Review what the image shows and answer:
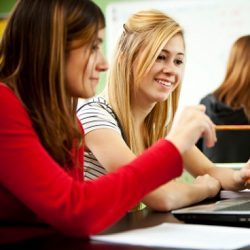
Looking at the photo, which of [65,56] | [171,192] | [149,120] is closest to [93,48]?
[65,56]

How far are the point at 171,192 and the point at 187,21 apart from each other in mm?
2338

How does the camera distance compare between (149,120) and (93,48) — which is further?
(149,120)

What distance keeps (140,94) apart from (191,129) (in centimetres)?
65

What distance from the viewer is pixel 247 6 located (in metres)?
3.30

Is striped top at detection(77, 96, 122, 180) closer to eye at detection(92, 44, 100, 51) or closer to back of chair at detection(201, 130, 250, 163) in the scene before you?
eye at detection(92, 44, 100, 51)

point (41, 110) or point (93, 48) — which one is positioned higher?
point (93, 48)

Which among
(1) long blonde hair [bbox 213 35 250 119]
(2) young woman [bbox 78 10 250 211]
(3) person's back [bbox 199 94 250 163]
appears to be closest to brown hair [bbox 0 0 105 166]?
(2) young woman [bbox 78 10 250 211]

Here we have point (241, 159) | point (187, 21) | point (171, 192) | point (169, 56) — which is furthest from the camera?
point (187, 21)

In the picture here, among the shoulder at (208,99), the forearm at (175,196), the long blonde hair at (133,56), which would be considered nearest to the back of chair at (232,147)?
the shoulder at (208,99)

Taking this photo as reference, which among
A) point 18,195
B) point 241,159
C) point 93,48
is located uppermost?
A: point 93,48

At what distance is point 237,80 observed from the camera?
324 cm

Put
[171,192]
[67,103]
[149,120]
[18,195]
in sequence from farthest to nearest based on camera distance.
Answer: [149,120], [171,192], [67,103], [18,195]

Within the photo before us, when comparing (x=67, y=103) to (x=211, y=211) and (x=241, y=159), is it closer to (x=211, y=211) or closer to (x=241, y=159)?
(x=211, y=211)

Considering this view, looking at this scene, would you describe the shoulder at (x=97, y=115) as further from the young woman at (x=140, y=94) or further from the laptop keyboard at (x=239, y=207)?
the laptop keyboard at (x=239, y=207)
